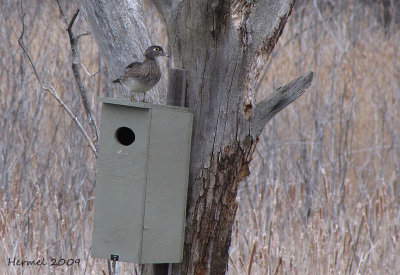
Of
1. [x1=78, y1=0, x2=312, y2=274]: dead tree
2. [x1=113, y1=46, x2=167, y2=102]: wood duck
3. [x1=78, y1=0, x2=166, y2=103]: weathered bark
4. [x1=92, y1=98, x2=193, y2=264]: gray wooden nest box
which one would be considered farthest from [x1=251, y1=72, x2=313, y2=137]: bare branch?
[x1=78, y1=0, x2=166, y2=103]: weathered bark

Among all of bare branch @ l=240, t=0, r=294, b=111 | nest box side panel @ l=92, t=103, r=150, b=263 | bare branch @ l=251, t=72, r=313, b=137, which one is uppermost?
bare branch @ l=240, t=0, r=294, b=111

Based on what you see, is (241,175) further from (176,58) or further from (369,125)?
(369,125)

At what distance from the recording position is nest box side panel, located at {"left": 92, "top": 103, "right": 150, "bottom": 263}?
2449 millimetres

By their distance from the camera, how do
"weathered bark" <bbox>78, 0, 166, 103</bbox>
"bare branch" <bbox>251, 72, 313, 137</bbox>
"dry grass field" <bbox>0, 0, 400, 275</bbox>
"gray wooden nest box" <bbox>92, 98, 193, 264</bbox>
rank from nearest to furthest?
"gray wooden nest box" <bbox>92, 98, 193, 264</bbox>, "bare branch" <bbox>251, 72, 313, 137</bbox>, "weathered bark" <bbox>78, 0, 166, 103</bbox>, "dry grass field" <bbox>0, 0, 400, 275</bbox>

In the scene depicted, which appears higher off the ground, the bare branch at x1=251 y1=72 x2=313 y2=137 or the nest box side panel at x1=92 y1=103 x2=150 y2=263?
the bare branch at x1=251 y1=72 x2=313 y2=137

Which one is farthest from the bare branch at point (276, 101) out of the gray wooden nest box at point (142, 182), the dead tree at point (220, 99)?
the gray wooden nest box at point (142, 182)

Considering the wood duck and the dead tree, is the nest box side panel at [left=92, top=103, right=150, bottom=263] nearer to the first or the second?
the wood duck

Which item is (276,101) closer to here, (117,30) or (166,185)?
(166,185)

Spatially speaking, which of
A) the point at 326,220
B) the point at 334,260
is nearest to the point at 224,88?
the point at 334,260

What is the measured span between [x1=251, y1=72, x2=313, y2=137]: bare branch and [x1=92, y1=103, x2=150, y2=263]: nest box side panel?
1.41 feet

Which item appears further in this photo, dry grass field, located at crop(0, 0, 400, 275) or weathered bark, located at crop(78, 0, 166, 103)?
dry grass field, located at crop(0, 0, 400, 275)

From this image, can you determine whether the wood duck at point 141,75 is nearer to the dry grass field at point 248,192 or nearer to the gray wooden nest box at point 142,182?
the gray wooden nest box at point 142,182

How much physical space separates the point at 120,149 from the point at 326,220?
8.74 feet

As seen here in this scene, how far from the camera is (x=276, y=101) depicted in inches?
102
